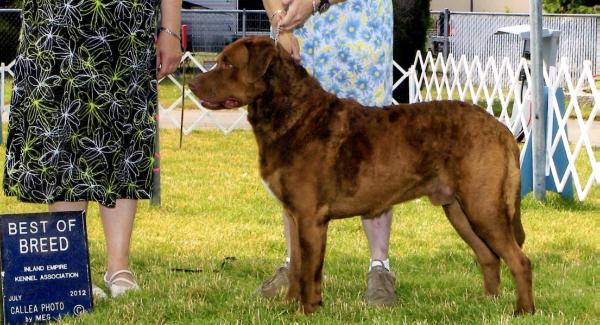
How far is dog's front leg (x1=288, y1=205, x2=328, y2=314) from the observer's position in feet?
13.7

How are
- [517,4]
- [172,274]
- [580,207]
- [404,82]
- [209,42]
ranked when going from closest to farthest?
[172,274]
[580,207]
[404,82]
[209,42]
[517,4]

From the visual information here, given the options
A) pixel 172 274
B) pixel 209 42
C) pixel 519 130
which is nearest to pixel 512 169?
pixel 172 274

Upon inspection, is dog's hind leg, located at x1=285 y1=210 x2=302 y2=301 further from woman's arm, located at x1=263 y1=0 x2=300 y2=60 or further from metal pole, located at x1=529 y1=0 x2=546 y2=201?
metal pole, located at x1=529 y1=0 x2=546 y2=201

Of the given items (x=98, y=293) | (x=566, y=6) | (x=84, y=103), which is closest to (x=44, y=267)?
(x=98, y=293)

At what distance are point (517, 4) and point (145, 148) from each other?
27.1 metres

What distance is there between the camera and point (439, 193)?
4328 millimetres

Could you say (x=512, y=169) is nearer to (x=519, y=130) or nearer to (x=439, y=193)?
(x=439, y=193)

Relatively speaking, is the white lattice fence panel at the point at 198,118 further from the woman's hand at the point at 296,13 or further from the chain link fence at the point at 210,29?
the woman's hand at the point at 296,13

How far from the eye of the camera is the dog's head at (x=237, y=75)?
4043mm

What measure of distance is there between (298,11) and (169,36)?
30.8 inches

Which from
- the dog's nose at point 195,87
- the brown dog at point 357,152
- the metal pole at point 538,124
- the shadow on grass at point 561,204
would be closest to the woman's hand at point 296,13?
the brown dog at point 357,152

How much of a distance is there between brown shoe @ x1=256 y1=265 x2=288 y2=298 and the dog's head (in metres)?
1.14

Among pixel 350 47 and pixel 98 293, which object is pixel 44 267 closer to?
pixel 98 293

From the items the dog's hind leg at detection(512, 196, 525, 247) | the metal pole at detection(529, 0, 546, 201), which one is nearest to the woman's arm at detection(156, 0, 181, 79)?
the dog's hind leg at detection(512, 196, 525, 247)
